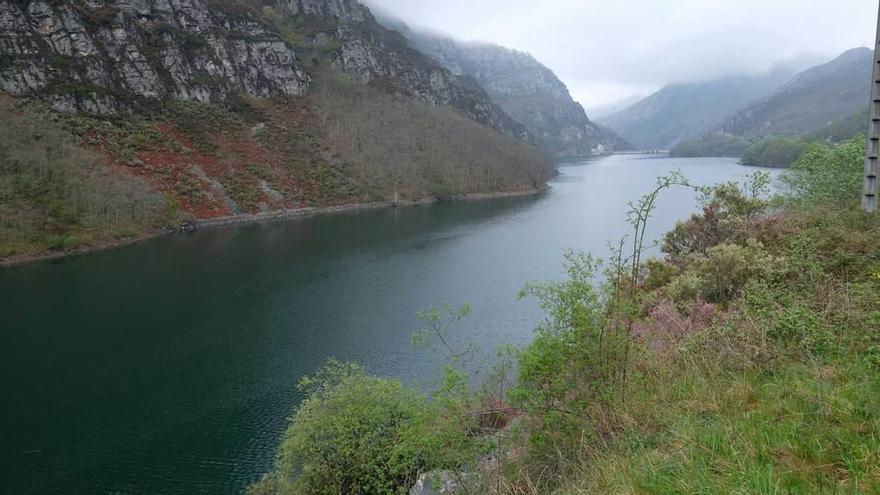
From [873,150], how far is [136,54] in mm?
Result: 115538

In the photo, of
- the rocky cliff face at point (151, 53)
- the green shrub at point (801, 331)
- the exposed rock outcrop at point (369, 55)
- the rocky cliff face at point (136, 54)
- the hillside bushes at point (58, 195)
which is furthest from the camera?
the exposed rock outcrop at point (369, 55)

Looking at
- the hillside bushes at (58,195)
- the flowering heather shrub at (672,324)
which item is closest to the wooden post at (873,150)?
the flowering heather shrub at (672,324)

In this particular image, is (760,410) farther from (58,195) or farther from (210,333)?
(58,195)

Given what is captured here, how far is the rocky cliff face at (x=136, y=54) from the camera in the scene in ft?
271

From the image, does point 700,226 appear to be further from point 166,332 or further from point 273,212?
point 273,212

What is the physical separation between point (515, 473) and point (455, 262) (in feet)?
155

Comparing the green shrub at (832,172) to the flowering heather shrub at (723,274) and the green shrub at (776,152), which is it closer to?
the flowering heather shrub at (723,274)

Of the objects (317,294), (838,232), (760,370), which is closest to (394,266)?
(317,294)

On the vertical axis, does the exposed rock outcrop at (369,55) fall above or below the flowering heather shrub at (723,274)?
above

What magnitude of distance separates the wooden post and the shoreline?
63.4 metres

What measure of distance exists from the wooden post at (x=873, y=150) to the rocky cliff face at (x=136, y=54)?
99239mm

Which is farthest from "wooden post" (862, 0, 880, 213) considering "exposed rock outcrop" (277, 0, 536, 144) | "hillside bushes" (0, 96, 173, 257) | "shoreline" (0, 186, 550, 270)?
"exposed rock outcrop" (277, 0, 536, 144)

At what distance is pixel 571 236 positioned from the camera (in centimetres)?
6444

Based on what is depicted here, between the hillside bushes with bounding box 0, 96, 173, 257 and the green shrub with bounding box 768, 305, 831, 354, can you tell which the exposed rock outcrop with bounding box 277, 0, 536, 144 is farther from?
the green shrub with bounding box 768, 305, 831, 354
